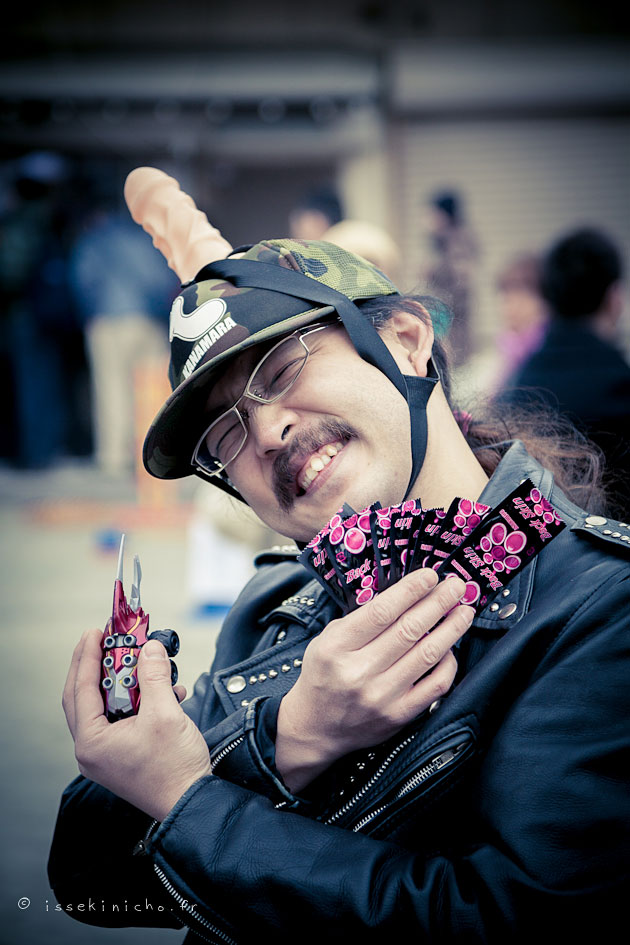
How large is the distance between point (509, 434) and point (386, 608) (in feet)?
2.88

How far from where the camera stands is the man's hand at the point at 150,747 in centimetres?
150

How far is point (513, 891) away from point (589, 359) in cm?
302

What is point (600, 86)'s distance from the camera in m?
11.0

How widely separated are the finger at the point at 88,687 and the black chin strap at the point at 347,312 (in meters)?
0.64

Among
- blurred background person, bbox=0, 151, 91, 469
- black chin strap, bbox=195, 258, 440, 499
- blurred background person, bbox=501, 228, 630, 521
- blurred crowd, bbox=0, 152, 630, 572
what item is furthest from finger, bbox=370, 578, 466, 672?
blurred background person, bbox=0, 151, 91, 469

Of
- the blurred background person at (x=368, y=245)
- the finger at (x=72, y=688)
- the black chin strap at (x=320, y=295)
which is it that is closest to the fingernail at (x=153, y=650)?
the finger at (x=72, y=688)

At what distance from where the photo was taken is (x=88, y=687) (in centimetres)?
158

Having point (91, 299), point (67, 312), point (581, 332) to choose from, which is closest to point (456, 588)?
point (581, 332)

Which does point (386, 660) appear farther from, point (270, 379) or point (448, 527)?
point (270, 379)

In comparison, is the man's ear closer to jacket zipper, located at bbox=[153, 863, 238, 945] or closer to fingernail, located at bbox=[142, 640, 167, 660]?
fingernail, located at bbox=[142, 640, 167, 660]

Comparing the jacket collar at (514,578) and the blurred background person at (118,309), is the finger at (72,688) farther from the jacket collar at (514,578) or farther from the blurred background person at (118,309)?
the blurred background person at (118,309)

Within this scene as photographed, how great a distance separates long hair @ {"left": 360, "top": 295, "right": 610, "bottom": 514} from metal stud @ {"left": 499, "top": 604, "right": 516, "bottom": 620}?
478mm

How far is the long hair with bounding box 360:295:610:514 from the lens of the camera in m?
1.98

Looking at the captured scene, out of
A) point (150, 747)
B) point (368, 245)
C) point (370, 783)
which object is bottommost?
point (370, 783)
